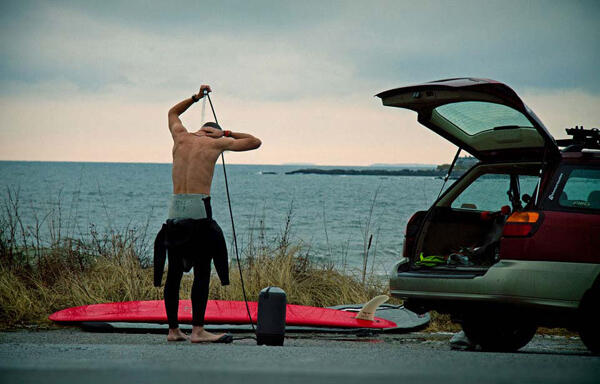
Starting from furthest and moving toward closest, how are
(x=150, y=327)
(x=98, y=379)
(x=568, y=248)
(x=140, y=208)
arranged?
(x=140, y=208), (x=150, y=327), (x=568, y=248), (x=98, y=379)

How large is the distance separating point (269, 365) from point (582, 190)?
9.89 feet

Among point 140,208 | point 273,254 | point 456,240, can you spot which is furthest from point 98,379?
point 140,208

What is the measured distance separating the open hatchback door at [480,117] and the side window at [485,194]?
0.94 ft

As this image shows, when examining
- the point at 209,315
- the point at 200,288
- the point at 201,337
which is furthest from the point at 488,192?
the point at 209,315

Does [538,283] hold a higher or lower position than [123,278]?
higher

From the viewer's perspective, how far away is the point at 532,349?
23.3ft

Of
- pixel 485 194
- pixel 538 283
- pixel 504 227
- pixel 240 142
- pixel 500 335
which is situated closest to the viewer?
pixel 538 283

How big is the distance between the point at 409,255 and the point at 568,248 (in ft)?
5.15

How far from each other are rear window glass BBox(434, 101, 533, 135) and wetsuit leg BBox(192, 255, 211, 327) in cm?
264

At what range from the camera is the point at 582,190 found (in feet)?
19.5

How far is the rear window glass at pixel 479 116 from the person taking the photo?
19.7 feet

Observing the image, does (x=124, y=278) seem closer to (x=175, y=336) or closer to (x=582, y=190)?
(x=175, y=336)

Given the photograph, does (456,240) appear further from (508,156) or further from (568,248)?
(568,248)

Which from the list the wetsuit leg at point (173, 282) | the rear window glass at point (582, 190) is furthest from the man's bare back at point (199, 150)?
the rear window glass at point (582, 190)
